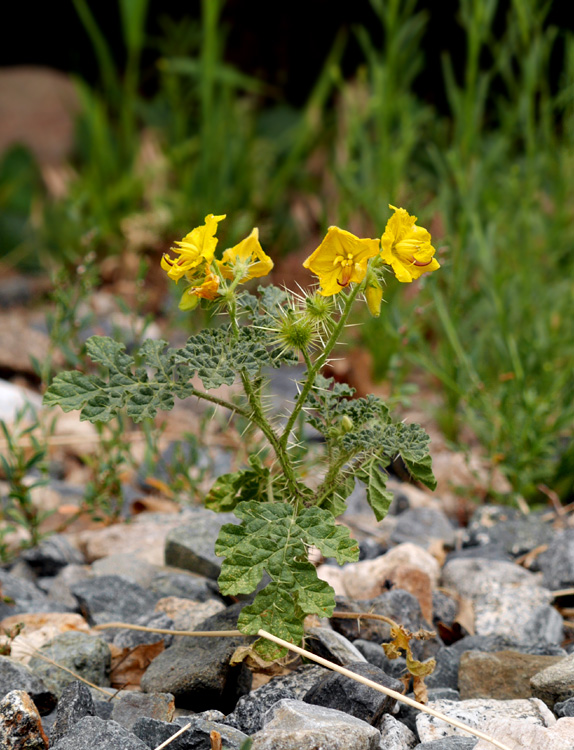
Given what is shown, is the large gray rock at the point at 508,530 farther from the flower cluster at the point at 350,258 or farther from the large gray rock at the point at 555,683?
the flower cluster at the point at 350,258

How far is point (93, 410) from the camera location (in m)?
1.15

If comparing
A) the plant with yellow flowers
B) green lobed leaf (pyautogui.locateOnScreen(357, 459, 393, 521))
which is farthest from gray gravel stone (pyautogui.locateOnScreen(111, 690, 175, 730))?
green lobed leaf (pyautogui.locateOnScreen(357, 459, 393, 521))

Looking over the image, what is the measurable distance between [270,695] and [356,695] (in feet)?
0.44

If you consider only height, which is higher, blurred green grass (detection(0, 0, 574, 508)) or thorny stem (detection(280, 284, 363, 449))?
blurred green grass (detection(0, 0, 574, 508))

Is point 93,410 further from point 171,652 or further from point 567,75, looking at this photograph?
point 567,75

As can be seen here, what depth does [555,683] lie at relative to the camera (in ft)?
3.97

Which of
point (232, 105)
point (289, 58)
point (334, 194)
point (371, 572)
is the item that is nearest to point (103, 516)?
point (371, 572)

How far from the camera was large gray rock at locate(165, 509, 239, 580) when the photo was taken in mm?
1670

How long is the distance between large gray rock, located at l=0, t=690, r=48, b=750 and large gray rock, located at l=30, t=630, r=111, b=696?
0.16 metres

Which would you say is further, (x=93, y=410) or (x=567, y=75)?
(x=567, y=75)

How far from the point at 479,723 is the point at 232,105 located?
397 centimetres

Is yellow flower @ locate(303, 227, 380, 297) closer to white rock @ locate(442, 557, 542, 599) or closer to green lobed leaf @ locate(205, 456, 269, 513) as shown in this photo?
green lobed leaf @ locate(205, 456, 269, 513)

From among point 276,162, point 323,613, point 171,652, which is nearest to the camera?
point 323,613

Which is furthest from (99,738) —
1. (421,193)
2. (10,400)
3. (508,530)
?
(421,193)
